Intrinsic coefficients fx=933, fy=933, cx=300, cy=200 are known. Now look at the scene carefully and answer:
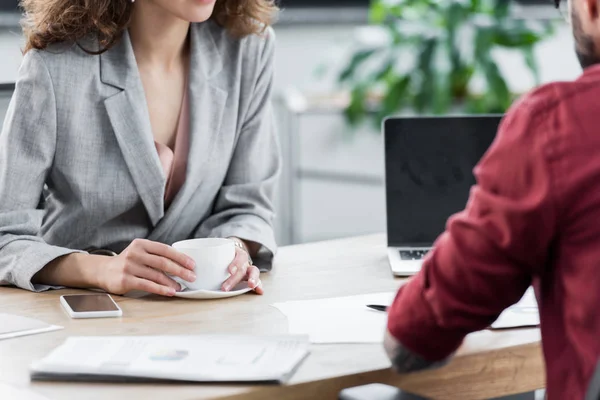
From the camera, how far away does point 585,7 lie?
0.86 metres

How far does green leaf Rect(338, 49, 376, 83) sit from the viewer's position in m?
4.16

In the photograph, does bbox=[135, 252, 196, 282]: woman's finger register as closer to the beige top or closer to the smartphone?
the smartphone

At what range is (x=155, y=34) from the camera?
171 cm

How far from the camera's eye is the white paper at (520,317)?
122 cm

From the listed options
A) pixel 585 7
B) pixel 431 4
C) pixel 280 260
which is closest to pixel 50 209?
pixel 280 260

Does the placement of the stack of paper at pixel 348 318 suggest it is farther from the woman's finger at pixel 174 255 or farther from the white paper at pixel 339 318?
the woman's finger at pixel 174 255

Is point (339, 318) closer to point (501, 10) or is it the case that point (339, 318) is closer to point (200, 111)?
point (200, 111)

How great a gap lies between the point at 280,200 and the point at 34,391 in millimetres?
3448

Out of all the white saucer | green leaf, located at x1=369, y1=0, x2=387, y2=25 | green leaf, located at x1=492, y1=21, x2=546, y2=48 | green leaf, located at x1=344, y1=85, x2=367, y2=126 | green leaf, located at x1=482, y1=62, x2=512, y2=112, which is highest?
the white saucer

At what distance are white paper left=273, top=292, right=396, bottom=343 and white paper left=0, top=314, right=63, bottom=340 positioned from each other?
1.04 ft

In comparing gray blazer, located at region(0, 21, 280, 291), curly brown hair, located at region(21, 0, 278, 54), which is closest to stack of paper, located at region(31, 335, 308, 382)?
gray blazer, located at region(0, 21, 280, 291)

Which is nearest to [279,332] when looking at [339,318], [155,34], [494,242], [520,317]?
[339,318]

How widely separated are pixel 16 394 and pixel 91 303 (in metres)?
0.33

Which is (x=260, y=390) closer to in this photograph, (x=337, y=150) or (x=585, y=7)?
(x=585, y=7)
